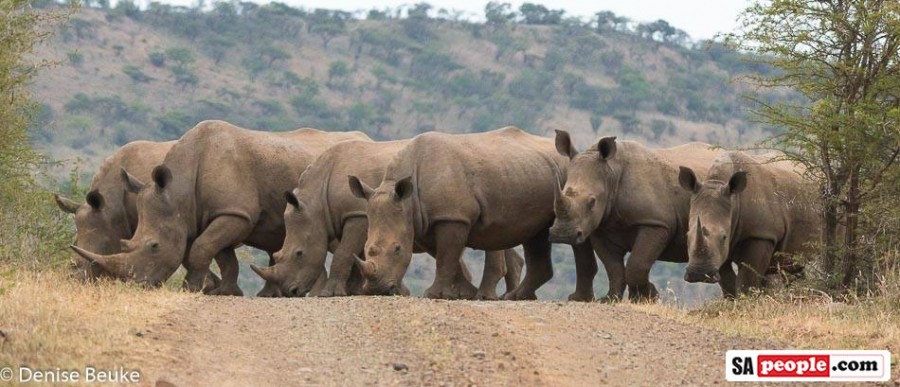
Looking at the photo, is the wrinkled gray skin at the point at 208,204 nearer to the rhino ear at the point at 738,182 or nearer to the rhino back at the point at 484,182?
the rhino back at the point at 484,182

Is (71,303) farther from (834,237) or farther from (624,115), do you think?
(624,115)

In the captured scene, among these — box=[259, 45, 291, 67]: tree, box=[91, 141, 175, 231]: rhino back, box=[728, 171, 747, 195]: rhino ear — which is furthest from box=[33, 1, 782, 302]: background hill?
box=[728, 171, 747, 195]: rhino ear

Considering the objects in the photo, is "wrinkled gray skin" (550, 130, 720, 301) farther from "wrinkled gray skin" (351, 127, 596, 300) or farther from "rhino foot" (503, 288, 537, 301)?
"rhino foot" (503, 288, 537, 301)

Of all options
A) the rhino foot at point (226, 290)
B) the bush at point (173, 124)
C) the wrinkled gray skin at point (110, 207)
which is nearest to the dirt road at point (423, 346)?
the rhino foot at point (226, 290)

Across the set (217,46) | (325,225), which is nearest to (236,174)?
(325,225)

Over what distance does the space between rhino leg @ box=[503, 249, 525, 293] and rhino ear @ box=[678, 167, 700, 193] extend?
4928 mm

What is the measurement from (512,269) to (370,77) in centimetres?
8611

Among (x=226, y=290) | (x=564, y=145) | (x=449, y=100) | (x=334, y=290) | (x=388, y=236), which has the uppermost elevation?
(x=564, y=145)

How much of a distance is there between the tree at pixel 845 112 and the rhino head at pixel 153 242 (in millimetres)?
6278

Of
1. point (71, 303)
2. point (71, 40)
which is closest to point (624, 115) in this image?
point (71, 40)

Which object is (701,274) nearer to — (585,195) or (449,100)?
A: (585,195)

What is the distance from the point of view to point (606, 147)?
692 inches

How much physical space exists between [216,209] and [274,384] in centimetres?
910

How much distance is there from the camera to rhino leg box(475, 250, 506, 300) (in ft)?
64.8
